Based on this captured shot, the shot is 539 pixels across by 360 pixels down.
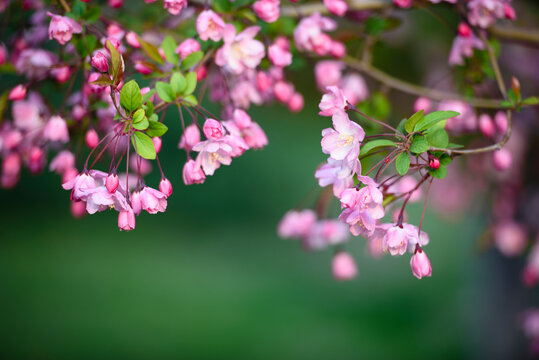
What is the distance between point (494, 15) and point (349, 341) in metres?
3.06

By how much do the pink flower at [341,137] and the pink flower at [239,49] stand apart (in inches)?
11.3

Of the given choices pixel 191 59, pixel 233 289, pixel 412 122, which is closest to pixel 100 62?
pixel 191 59

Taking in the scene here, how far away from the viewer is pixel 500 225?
81.7 inches

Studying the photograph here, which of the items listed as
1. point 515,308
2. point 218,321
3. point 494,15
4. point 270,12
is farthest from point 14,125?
point 218,321

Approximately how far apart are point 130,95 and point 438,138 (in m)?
0.55

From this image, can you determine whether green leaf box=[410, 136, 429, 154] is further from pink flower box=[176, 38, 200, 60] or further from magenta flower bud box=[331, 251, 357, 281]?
magenta flower bud box=[331, 251, 357, 281]

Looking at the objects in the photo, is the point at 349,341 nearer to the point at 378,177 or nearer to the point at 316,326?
the point at 316,326

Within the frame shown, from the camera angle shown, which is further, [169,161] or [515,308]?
[169,161]

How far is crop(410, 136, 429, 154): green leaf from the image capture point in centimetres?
83

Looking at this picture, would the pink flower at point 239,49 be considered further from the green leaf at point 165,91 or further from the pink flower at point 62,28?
the pink flower at point 62,28

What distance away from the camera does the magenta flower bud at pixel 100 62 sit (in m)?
0.86

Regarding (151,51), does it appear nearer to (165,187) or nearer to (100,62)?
(100,62)

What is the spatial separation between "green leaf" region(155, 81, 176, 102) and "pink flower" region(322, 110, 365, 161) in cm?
31

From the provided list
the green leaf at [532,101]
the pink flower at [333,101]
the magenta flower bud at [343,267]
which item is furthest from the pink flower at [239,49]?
the magenta flower bud at [343,267]
